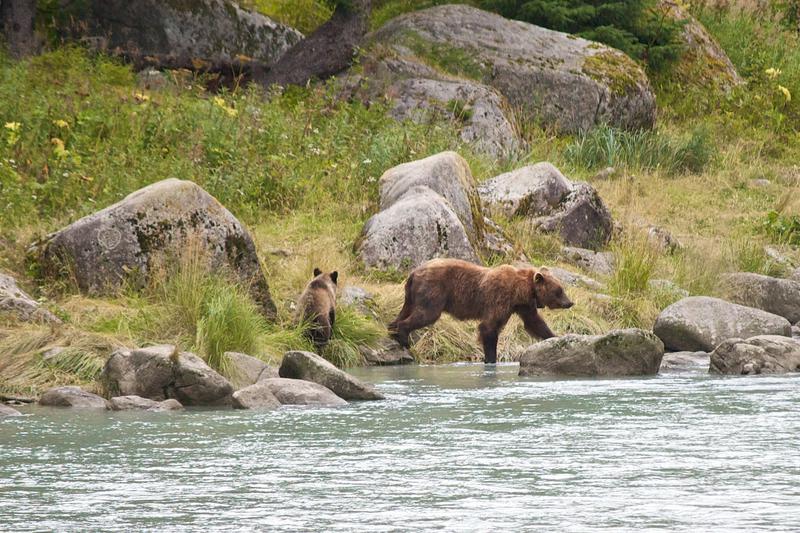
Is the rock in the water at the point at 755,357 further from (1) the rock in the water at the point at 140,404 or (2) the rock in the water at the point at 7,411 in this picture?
(2) the rock in the water at the point at 7,411

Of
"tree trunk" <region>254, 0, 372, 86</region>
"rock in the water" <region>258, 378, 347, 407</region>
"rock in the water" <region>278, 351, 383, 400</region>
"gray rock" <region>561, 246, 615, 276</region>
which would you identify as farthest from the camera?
"tree trunk" <region>254, 0, 372, 86</region>

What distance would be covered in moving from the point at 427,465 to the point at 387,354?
5.61 m

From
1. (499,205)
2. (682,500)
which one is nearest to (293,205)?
(499,205)

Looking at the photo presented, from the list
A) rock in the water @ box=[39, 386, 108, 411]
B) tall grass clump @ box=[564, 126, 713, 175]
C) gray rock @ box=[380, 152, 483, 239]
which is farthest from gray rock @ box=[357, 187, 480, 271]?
tall grass clump @ box=[564, 126, 713, 175]

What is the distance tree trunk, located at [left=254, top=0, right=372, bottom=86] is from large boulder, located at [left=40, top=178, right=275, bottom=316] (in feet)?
28.8

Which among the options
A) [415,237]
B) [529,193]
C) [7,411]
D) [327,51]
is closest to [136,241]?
[415,237]

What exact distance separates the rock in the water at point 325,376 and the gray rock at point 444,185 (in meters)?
5.09

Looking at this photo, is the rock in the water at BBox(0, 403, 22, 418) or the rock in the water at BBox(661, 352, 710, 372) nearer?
the rock in the water at BBox(0, 403, 22, 418)

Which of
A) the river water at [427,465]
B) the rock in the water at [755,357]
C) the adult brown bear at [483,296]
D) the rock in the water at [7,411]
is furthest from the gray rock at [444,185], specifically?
the rock in the water at [7,411]

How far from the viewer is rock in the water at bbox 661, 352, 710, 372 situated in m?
10.8

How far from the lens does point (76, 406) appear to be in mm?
8336

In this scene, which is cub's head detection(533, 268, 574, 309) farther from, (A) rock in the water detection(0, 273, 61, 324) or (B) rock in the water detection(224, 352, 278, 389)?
(A) rock in the water detection(0, 273, 61, 324)

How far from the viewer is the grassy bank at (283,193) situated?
10258mm

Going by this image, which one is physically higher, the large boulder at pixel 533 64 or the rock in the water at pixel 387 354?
the large boulder at pixel 533 64
